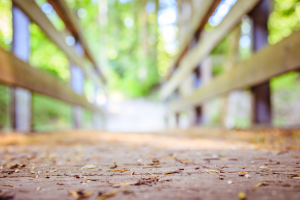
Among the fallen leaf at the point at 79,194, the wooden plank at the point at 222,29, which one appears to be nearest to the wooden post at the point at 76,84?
the wooden plank at the point at 222,29

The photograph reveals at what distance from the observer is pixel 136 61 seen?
16922mm

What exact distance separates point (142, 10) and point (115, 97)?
6.44m

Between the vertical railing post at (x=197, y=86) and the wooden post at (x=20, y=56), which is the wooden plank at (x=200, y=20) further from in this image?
the wooden post at (x=20, y=56)

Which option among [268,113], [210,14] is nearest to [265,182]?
[268,113]

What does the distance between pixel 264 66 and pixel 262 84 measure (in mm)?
390

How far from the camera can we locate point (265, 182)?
2.31 ft

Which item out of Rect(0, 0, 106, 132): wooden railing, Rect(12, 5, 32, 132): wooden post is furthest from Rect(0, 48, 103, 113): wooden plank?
Rect(12, 5, 32, 132): wooden post

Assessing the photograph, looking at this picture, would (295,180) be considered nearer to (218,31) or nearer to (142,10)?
(218,31)

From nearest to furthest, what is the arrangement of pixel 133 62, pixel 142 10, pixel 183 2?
pixel 183 2
pixel 142 10
pixel 133 62

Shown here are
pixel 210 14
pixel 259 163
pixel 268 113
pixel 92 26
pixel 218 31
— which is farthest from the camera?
pixel 92 26

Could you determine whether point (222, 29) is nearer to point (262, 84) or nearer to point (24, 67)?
point (262, 84)

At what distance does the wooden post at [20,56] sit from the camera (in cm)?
250

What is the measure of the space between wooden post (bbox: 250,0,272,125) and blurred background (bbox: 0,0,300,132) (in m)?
2.48

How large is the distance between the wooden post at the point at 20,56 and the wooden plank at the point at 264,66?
8.13 ft
